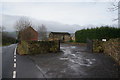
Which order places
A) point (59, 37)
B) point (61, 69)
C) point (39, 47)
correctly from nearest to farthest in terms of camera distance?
point (61, 69) → point (39, 47) → point (59, 37)

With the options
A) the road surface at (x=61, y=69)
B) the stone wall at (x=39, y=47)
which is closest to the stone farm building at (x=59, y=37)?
the stone wall at (x=39, y=47)

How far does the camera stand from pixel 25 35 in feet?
52.5

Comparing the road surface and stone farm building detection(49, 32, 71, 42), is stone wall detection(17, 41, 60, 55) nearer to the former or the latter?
the road surface

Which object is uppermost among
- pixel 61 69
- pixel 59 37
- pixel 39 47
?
pixel 59 37

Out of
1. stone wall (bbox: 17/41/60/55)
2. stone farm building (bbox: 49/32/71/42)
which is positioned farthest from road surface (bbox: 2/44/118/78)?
stone farm building (bbox: 49/32/71/42)

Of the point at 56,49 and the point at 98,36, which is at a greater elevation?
the point at 98,36

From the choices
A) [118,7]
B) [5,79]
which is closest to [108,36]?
[118,7]

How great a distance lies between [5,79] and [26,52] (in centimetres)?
689

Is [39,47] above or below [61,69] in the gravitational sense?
above

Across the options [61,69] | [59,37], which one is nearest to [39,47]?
[61,69]

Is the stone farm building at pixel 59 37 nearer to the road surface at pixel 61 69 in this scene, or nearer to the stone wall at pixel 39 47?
the stone wall at pixel 39 47

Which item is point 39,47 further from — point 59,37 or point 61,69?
point 59,37

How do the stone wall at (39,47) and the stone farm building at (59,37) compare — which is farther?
the stone farm building at (59,37)

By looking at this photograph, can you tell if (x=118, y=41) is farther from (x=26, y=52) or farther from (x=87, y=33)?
(x=87, y=33)
